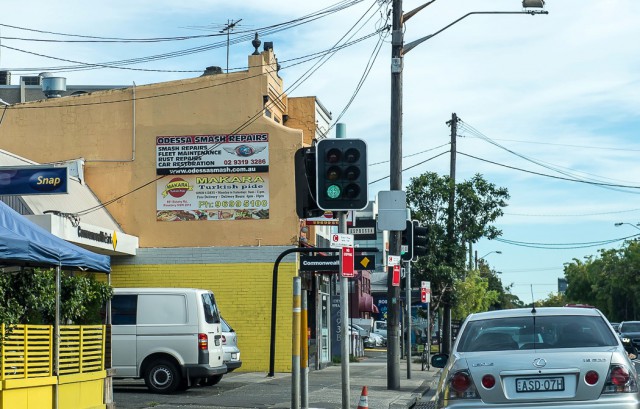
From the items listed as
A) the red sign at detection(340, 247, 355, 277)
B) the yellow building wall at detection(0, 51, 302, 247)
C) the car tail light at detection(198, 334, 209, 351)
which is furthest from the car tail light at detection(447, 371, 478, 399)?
the yellow building wall at detection(0, 51, 302, 247)

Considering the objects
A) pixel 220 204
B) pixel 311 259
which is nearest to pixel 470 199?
pixel 220 204

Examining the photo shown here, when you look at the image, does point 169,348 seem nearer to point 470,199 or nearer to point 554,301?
point 470,199

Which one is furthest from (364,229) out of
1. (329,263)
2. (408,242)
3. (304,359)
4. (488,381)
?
(488,381)

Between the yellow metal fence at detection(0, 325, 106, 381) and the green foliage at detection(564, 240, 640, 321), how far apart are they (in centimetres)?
8162

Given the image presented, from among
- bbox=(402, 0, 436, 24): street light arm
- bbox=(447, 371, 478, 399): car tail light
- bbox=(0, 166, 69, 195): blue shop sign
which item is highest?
bbox=(402, 0, 436, 24): street light arm

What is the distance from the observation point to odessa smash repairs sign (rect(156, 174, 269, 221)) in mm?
28359

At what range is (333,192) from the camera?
43.4 ft

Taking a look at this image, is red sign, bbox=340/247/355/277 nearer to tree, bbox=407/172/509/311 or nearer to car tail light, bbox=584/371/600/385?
car tail light, bbox=584/371/600/385

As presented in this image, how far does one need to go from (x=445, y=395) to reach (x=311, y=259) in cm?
1204

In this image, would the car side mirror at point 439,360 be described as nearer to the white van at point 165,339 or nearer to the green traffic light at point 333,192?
the green traffic light at point 333,192

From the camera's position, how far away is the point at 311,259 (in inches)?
835

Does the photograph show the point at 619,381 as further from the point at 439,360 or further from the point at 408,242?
the point at 408,242

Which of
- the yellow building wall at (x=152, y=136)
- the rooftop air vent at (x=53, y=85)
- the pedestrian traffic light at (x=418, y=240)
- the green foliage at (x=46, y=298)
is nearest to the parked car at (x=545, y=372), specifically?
the green foliage at (x=46, y=298)

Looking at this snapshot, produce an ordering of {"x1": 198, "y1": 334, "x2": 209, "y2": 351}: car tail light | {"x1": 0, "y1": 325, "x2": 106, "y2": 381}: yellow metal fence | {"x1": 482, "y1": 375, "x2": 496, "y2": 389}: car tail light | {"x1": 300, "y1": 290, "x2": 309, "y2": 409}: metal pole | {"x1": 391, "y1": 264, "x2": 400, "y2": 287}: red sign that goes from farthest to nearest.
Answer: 1. {"x1": 391, "y1": 264, "x2": 400, "y2": 287}: red sign
2. {"x1": 198, "y1": 334, "x2": 209, "y2": 351}: car tail light
3. {"x1": 300, "y1": 290, "x2": 309, "y2": 409}: metal pole
4. {"x1": 0, "y1": 325, "x2": 106, "y2": 381}: yellow metal fence
5. {"x1": 482, "y1": 375, "x2": 496, "y2": 389}: car tail light
